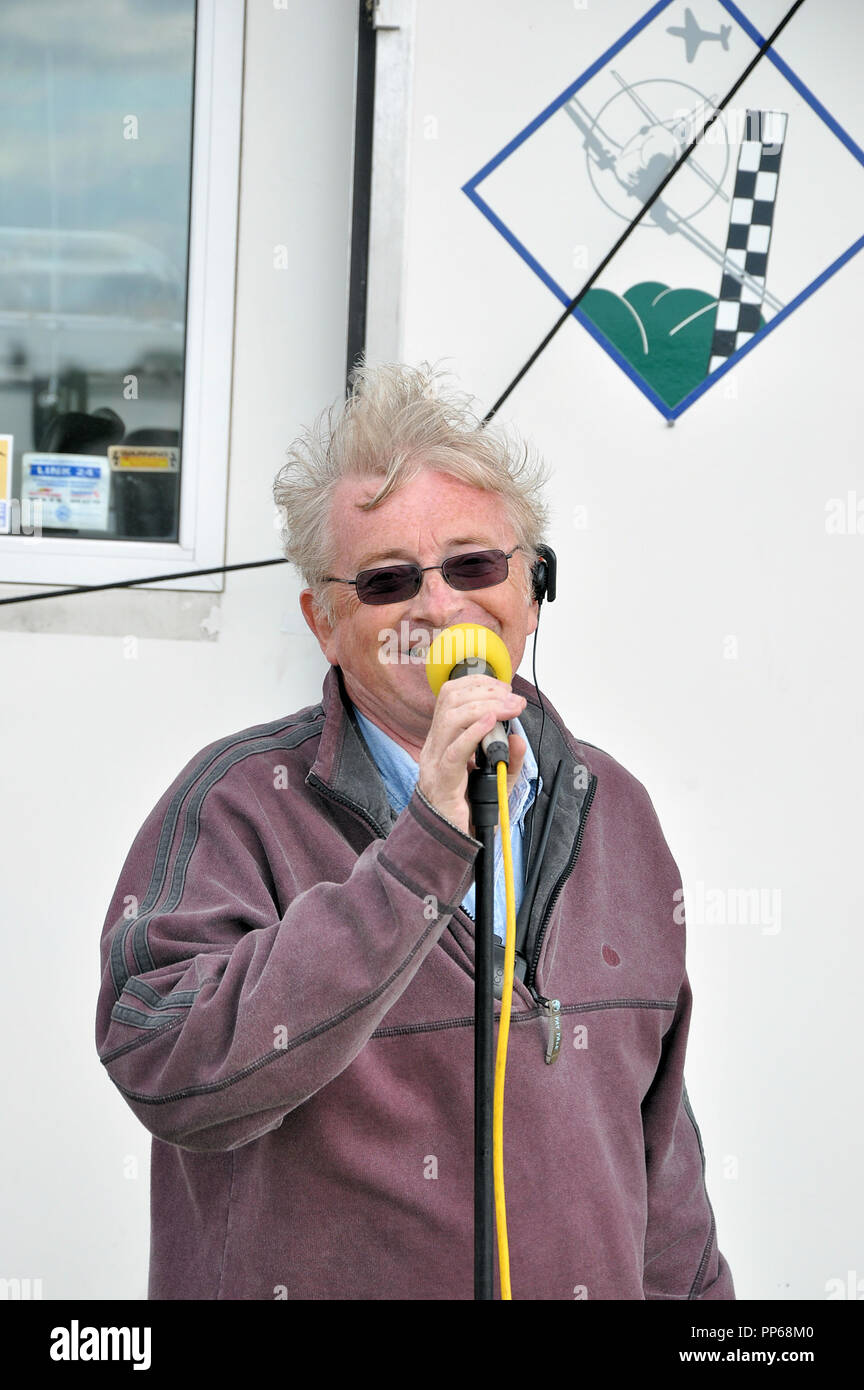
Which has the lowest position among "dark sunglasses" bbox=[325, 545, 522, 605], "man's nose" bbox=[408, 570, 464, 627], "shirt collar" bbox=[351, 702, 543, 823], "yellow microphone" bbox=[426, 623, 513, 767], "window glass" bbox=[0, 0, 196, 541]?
"shirt collar" bbox=[351, 702, 543, 823]

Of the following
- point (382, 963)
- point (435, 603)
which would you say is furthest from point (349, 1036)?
point (435, 603)

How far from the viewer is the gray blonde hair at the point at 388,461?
158 centimetres

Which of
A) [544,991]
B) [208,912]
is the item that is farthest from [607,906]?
[208,912]

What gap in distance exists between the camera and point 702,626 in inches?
101

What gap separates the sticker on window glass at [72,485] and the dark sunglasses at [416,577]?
1.28 meters

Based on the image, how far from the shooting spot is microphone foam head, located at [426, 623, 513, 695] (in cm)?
125

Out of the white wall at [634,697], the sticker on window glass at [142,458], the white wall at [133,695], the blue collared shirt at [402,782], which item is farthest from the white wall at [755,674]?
the blue collared shirt at [402,782]

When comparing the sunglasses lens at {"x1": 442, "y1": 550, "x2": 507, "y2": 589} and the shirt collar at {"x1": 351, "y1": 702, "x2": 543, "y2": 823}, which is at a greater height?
the sunglasses lens at {"x1": 442, "y1": 550, "x2": 507, "y2": 589}

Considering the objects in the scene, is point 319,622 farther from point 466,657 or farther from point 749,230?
point 749,230

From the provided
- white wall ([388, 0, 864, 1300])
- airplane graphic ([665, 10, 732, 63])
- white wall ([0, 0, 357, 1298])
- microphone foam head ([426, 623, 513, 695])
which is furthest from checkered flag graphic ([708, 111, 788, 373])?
microphone foam head ([426, 623, 513, 695])

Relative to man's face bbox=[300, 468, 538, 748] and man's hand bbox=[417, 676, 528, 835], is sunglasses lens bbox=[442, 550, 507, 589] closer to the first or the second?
man's face bbox=[300, 468, 538, 748]

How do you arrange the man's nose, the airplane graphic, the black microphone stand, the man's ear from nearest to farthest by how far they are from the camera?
the black microphone stand < the man's nose < the man's ear < the airplane graphic

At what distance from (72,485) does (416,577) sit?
1.39 meters

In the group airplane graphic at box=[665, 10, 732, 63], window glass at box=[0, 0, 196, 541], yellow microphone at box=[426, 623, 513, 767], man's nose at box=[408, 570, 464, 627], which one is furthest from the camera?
window glass at box=[0, 0, 196, 541]
